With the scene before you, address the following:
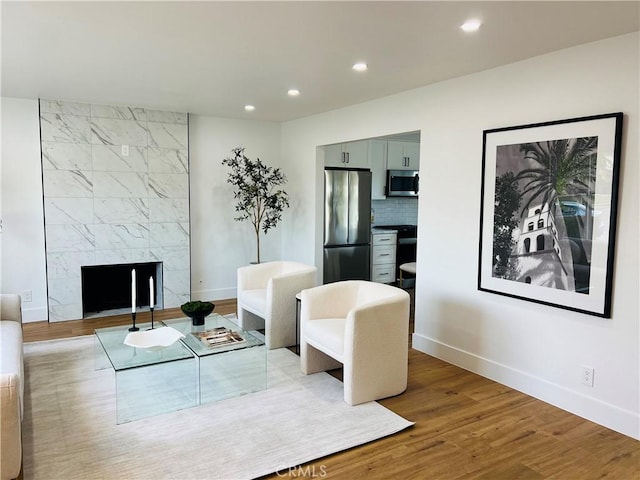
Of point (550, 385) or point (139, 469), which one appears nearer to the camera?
point (139, 469)

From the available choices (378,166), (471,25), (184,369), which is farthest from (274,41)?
(378,166)

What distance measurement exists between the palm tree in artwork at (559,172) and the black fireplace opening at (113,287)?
4330 millimetres

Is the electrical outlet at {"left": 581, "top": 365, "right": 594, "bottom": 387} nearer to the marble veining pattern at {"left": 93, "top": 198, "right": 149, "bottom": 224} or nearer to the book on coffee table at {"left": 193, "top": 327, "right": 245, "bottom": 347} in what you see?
the book on coffee table at {"left": 193, "top": 327, "right": 245, "bottom": 347}

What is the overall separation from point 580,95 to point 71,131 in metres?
5.04

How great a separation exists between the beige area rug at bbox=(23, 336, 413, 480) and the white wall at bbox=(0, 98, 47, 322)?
1.81 metres

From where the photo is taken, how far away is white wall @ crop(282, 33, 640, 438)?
2832 millimetres

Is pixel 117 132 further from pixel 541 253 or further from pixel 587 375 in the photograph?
pixel 587 375

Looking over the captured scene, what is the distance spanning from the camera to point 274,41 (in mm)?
2982

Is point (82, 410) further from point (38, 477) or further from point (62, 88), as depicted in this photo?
point (62, 88)

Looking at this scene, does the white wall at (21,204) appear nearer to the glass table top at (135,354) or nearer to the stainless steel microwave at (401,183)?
the glass table top at (135,354)

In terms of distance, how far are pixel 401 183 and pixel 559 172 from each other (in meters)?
4.25

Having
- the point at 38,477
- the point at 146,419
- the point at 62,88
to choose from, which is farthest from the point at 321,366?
the point at 62,88

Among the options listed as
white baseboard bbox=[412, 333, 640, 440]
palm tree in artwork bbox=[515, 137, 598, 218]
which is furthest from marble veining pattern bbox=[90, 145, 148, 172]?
palm tree in artwork bbox=[515, 137, 598, 218]

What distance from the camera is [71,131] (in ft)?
17.0
